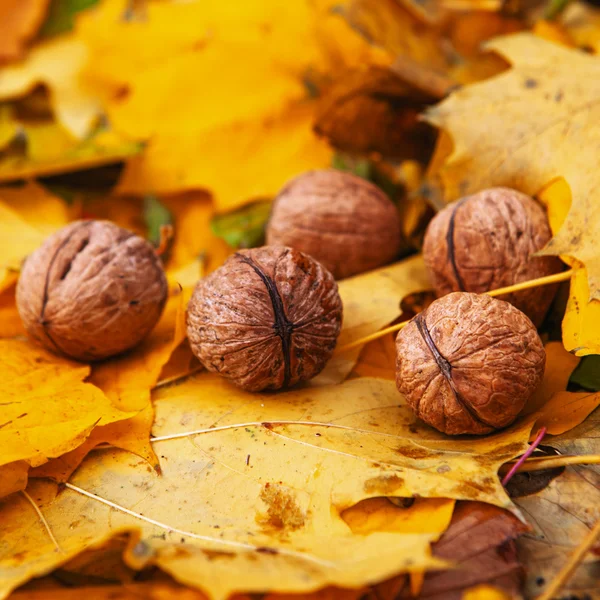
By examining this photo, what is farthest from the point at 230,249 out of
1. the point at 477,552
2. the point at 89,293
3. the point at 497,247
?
the point at 477,552

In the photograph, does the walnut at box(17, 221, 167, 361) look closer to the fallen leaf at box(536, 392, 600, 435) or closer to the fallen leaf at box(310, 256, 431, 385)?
the fallen leaf at box(310, 256, 431, 385)

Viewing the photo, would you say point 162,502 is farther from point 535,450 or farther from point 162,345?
point 535,450

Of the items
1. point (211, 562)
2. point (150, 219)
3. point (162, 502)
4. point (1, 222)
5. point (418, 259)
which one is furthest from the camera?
point (150, 219)

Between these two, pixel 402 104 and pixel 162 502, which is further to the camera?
pixel 402 104

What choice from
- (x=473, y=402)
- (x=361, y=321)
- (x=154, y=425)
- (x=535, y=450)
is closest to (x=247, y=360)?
(x=154, y=425)

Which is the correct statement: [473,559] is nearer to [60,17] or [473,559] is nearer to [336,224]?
[336,224]

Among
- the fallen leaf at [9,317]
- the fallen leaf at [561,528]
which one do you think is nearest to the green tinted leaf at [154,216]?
the fallen leaf at [9,317]

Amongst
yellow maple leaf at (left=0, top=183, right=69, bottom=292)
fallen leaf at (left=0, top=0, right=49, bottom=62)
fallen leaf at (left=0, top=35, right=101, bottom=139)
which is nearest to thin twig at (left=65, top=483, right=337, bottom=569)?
yellow maple leaf at (left=0, top=183, right=69, bottom=292)

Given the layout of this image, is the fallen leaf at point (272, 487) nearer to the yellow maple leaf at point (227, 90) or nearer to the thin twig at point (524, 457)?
the thin twig at point (524, 457)
